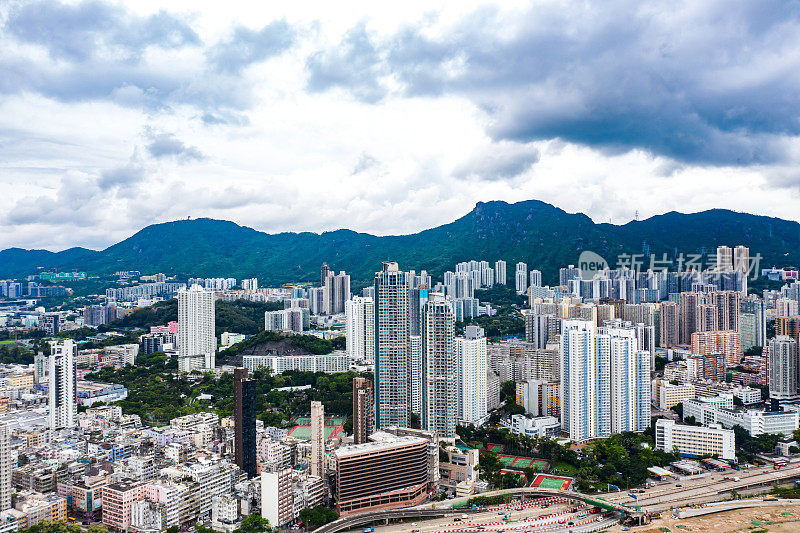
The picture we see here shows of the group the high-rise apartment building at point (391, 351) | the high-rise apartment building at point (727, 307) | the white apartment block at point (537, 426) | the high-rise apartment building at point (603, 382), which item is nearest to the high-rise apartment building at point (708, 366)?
the high-rise apartment building at point (727, 307)

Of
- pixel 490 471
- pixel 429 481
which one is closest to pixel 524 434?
pixel 490 471

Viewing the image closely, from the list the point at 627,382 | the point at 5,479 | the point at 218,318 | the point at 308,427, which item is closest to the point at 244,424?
the point at 5,479

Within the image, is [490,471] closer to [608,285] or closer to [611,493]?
[611,493]

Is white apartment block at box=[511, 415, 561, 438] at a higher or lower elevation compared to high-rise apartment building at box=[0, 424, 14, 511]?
lower

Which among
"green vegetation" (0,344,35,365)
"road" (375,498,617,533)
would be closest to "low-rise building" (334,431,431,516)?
"road" (375,498,617,533)

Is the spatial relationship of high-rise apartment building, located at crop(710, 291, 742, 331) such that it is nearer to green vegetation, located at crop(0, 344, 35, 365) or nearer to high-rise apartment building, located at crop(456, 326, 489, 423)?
high-rise apartment building, located at crop(456, 326, 489, 423)

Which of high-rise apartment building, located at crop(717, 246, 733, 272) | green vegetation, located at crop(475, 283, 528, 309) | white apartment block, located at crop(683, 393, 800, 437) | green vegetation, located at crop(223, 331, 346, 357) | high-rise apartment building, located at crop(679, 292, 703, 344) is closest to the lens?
white apartment block, located at crop(683, 393, 800, 437)
